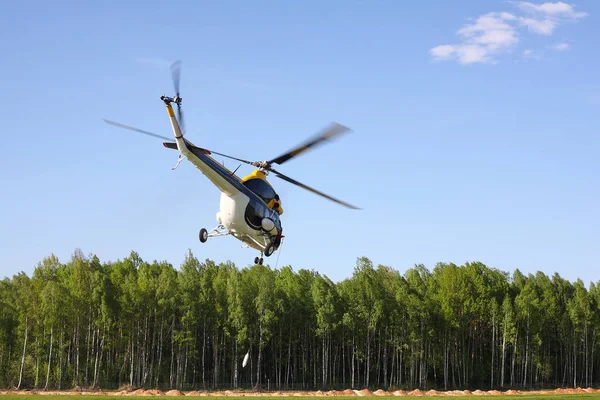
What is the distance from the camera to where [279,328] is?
7994 centimetres

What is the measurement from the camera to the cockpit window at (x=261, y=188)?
3294 centimetres

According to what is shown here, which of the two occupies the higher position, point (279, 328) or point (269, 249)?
point (269, 249)

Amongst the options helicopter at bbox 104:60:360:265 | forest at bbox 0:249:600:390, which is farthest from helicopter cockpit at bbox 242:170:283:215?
forest at bbox 0:249:600:390

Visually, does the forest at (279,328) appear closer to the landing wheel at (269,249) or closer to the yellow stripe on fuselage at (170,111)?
the landing wheel at (269,249)

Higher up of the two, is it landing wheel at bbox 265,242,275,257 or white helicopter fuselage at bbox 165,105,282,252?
white helicopter fuselage at bbox 165,105,282,252

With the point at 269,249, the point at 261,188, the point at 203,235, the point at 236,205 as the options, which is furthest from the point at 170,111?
the point at 269,249

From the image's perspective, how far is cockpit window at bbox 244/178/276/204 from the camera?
32.9 meters

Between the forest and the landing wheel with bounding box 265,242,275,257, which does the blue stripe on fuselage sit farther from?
the forest

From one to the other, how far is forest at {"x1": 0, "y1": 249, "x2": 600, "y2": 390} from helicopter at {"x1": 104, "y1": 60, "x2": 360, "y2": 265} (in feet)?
133

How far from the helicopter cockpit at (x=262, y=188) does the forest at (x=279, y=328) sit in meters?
40.7

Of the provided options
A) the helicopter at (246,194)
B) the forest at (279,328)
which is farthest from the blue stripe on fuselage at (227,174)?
the forest at (279,328)

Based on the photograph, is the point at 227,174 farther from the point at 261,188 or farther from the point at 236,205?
the point at 261,188

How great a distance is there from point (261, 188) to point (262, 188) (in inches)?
2.1

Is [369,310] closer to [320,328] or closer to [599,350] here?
[320,328]
